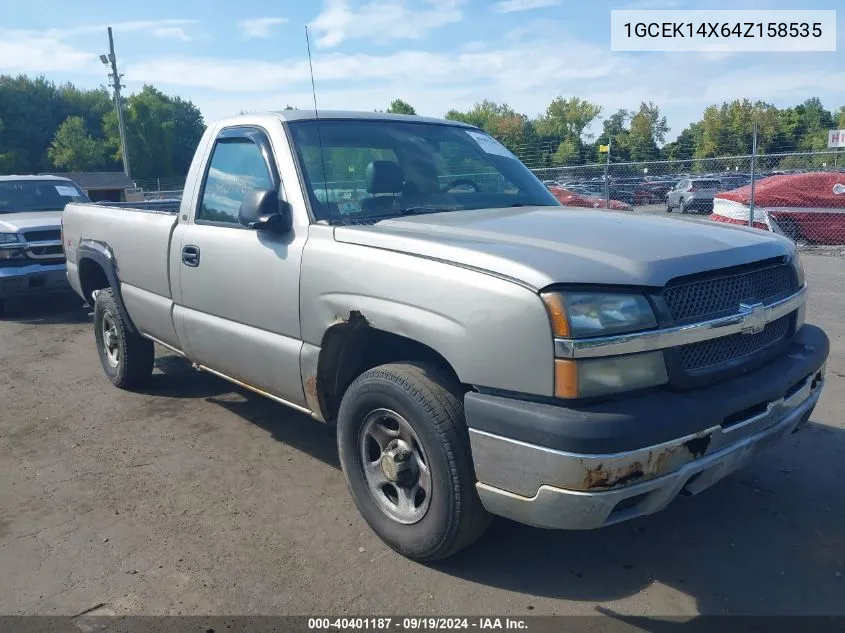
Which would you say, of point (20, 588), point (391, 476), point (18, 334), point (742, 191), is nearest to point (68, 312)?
point (18, 334)

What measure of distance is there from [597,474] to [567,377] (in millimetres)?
340

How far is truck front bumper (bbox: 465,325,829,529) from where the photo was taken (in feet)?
7.97

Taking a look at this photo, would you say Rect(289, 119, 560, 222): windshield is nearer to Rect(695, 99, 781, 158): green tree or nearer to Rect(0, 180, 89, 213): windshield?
Rect(0, 180, 89, 213): windshield

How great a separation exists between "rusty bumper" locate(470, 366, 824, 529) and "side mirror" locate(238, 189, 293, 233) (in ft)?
5.00

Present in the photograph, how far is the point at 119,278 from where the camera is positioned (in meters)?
5.24

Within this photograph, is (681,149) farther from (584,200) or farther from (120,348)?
(120,348)

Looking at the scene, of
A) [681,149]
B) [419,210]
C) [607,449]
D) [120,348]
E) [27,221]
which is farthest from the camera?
[681,149]

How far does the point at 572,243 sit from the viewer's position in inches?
113

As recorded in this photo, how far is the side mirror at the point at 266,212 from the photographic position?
3.50 metres

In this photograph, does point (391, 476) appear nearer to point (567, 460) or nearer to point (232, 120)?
point (567, 460)

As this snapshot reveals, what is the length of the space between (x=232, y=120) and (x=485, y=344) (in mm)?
2533

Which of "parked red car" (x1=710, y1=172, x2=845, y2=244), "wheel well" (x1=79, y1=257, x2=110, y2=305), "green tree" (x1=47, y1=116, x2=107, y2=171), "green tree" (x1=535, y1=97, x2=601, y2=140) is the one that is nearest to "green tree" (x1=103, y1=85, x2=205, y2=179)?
"green tree" (x1=47, y1=116, x2=107, y2=171)

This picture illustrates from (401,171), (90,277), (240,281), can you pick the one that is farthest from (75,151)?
(401,171)

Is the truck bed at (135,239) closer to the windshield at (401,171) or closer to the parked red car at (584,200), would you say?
the windshield at (401,171)
